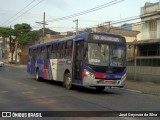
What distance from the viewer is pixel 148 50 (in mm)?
32375

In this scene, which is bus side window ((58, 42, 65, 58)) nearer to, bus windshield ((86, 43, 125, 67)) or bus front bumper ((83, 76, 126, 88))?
bus windshield ((86, 43, 125, 67))

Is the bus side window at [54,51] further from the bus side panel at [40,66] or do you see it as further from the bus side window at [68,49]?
Result: the bus side panel at [40,66]

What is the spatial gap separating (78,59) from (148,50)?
1552 cm

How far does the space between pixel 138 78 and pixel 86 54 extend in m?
15.0

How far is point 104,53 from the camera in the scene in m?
17.7

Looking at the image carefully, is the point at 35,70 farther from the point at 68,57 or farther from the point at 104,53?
the point at 104,53

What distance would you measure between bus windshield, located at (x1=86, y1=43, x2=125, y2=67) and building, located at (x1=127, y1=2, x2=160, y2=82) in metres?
11.4

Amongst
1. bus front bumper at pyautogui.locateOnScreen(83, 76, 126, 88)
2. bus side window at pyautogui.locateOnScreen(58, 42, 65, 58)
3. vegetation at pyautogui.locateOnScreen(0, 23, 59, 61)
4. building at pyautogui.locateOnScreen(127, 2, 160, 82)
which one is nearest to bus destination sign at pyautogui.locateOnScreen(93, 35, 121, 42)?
bus front bumper at pyautogui.locateOnScreen(83, 76, 126, 88)

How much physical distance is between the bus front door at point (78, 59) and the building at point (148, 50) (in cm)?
1206

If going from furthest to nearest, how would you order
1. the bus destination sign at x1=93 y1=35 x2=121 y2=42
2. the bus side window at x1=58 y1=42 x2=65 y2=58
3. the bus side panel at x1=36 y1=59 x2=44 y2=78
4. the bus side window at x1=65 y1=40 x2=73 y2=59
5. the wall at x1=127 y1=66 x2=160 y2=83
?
the wall at x1=127 y1=66 x2=160 y2=83
the bus side panel at x1=36 y1=59 x2=44 y2=78
the bus side window at x1=58 y1=42 x2=65 y2=58
the bus side window at x1=65 y1=40 x2=73 y2=59
the bus destination sign at x1=93 y1=35 x2=121 y2=42

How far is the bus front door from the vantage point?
18.0 metres

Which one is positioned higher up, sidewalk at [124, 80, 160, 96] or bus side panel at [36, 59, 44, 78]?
bus side panel at [36, 59, 44, 78]

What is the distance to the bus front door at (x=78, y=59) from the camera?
59.2 feet

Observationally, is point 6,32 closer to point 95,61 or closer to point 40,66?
point 40,66
